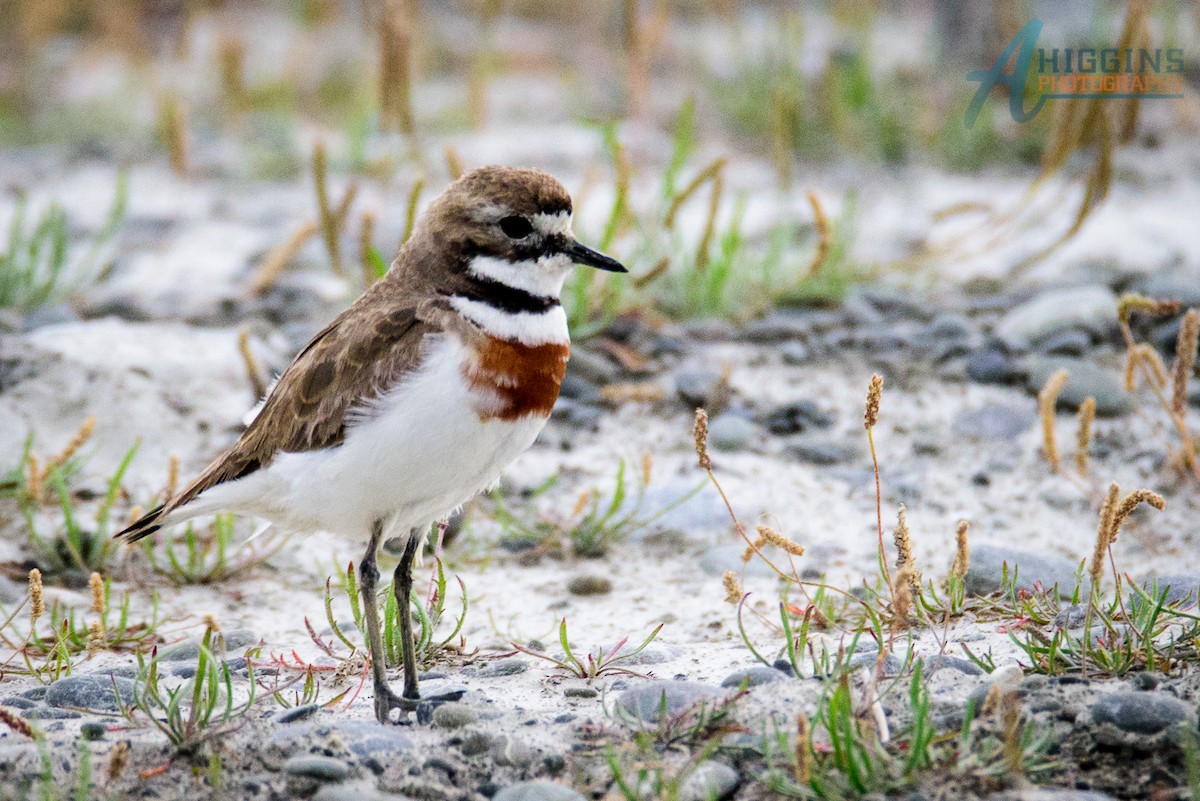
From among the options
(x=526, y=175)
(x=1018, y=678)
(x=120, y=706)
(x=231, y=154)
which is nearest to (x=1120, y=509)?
(x=1018, y=678)

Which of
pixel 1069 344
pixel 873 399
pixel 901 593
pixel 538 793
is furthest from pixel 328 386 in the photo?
pixel 1069 344

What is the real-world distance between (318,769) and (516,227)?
124 cm

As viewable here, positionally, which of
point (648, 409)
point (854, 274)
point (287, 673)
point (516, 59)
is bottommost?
point (287, 673)

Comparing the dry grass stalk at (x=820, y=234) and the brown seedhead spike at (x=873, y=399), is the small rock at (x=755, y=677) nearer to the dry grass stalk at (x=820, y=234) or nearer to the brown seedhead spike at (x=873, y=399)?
the brown seedhead spike at (x=873, y=399)

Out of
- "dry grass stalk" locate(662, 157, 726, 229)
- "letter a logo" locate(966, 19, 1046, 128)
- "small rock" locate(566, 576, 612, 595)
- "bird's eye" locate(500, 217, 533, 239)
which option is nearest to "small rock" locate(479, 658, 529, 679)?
"small rock" locate(566, 576, 612, 595)

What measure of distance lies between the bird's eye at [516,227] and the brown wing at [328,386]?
278 mm

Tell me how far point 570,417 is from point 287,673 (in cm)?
184

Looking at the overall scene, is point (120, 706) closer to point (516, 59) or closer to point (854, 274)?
point (854, 274)

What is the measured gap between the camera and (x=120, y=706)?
2668 millimetres

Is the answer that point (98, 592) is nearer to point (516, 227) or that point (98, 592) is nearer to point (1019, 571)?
point (516, 227)

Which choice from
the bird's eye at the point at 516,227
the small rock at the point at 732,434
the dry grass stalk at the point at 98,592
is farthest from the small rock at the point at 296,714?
the small rock at the point at 732,434

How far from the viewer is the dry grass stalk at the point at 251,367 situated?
4367 mm

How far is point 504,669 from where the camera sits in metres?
3.10

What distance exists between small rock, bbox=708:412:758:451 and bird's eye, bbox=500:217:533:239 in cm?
167
